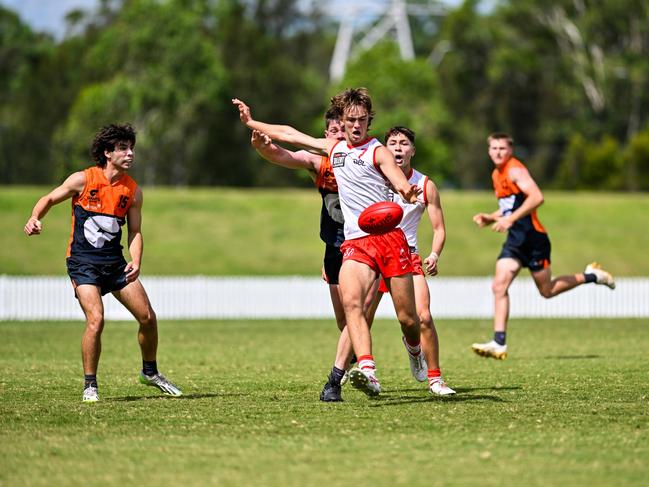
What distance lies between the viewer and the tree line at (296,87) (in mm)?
52625

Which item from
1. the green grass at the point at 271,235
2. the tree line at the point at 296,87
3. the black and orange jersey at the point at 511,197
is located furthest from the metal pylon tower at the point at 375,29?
the black and orange jersey at the point at 511,197

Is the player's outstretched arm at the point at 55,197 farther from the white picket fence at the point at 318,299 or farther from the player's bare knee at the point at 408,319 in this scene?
the white picket fence at the point at 318,299

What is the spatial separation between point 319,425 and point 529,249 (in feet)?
22.4

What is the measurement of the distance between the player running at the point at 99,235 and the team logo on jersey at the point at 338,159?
1700 mm

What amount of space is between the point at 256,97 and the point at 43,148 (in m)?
18.0

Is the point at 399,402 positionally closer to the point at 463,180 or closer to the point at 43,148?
the point at 43,148

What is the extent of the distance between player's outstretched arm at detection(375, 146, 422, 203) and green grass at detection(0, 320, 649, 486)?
5.07ft

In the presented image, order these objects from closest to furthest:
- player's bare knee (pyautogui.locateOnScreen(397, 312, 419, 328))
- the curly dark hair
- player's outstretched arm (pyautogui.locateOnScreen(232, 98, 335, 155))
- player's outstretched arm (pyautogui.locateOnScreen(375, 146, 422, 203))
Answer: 1. player's outstretched arm (pyautogui.locateOnScreen(375, 146, 422, 203))
2. player's outstretched arm (pyautogui.locateOnScreen(232, 98, 335, 155))
3. player's bare knee (pyautogui.locateOnScreen(397, 312, 419, 328))
4. the curly dark hair

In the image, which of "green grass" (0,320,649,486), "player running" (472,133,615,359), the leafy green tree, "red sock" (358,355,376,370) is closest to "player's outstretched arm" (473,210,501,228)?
"player running" (472,133,615,359)

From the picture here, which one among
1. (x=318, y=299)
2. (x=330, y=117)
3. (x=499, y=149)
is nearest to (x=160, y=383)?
(x=330, y=117)

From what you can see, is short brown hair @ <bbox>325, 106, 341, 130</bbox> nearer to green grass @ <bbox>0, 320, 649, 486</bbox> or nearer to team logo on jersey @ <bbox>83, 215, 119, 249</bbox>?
team logo on jersey @ <bbox>83, 215, 119, 249</bbox>

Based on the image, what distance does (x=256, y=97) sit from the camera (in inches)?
2429

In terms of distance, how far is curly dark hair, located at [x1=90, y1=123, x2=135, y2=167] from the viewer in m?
9.57

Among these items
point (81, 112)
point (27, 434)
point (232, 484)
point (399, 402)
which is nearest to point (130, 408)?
point (27, 434)
